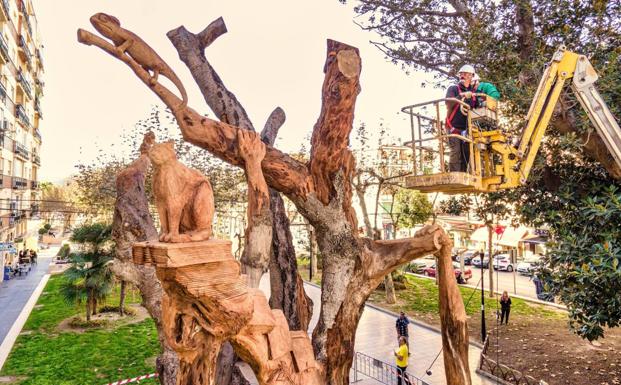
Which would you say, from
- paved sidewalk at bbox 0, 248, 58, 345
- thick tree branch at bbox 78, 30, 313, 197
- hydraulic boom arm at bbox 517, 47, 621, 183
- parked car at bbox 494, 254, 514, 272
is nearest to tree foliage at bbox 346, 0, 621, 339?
hydraulic boom arm at bbox 517, 47, 621, 183

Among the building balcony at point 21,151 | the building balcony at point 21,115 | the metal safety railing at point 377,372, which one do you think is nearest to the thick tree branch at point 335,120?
the metal safety railing at point 377,372

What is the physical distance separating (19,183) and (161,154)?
88.9 feet

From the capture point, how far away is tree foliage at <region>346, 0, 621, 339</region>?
5691mm

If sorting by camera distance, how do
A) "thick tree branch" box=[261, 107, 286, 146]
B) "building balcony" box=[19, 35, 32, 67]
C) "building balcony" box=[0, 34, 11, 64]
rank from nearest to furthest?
"thick tree branch" box=[261, 107, 286, 146] < "building balcony" box=[0, 34, 11, 64] < "building balcony" box=[19, 35, 32, 67]

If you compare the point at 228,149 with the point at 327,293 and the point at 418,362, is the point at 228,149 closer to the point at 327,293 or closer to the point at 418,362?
the point at 327,293

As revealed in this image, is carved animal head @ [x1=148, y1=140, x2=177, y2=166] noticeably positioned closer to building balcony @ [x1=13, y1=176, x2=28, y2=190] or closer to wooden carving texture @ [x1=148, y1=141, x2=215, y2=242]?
wooden carving texture @ [x1=148, y1=141, x2=215, y2=242]

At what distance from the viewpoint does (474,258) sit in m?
30.5

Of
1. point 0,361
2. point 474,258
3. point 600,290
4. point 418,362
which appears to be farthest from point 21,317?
point 474,258

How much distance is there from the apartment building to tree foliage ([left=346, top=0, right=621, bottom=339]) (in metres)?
16.1

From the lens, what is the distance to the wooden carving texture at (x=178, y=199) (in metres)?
2.45

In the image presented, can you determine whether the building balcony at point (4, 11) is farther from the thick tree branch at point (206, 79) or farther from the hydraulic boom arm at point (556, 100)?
the hydraulic boom arm at point (556, 100)

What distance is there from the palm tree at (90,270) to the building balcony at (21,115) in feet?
51.3

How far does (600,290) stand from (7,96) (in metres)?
25.8

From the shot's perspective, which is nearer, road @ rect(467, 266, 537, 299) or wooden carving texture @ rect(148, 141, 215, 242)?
wooden carving texture @ rect(148, 141, 215, 242)
